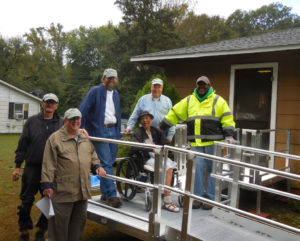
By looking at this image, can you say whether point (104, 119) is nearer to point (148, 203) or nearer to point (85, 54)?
point (148, 203)

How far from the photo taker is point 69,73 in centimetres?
4578

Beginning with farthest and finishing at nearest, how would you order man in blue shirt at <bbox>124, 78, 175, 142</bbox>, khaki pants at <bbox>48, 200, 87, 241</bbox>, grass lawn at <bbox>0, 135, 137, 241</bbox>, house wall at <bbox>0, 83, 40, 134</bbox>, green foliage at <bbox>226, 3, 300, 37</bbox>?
green foliage at <bbox>226, 3, 300, 37</bbox>
house wall at <bbox>0, 83, 40, 134</bbox>
man in blue shirt at <bbox>124, 78, 175, 142</bbox>
grass lawn at <bbox>0, 135, 137, 241</bbox>
khaki pants at <bbox>48, 200, 87, 241</bbox>

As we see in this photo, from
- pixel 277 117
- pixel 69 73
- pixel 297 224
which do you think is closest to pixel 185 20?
pixel 69 73

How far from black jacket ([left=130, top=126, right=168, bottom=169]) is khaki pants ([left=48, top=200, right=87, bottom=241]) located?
39.9 inches

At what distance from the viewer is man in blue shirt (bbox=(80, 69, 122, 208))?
3887mm

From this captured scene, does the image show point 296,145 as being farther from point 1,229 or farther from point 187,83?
point 1,229

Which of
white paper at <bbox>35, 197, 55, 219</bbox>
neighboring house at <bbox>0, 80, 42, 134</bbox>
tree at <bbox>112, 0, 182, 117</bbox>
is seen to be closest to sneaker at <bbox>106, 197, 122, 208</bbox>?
white paper at <bbox>35, 197, 55, 219</bbox>

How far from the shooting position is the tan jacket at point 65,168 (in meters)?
3.01

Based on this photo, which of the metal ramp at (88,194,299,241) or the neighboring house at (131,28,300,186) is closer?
the metal ramp at (88,194,299,241)

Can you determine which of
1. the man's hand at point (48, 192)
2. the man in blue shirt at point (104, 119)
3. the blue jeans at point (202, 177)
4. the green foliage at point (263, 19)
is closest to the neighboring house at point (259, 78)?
the blue jeans at point (202, 177)

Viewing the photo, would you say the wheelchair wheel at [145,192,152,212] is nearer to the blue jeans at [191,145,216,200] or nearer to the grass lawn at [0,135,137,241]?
the blue jeans at [191,145,216,200]

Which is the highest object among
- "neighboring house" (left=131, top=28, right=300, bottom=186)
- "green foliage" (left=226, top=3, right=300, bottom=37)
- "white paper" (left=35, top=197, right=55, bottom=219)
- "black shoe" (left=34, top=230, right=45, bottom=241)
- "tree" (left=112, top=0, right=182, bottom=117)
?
"green foliage" (left=226, top=3, right=300, bottom=37)

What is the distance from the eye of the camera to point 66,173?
3.06 meters

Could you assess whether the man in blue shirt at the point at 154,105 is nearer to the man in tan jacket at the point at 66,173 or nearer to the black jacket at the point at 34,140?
the black jacket at the point at 34,140
